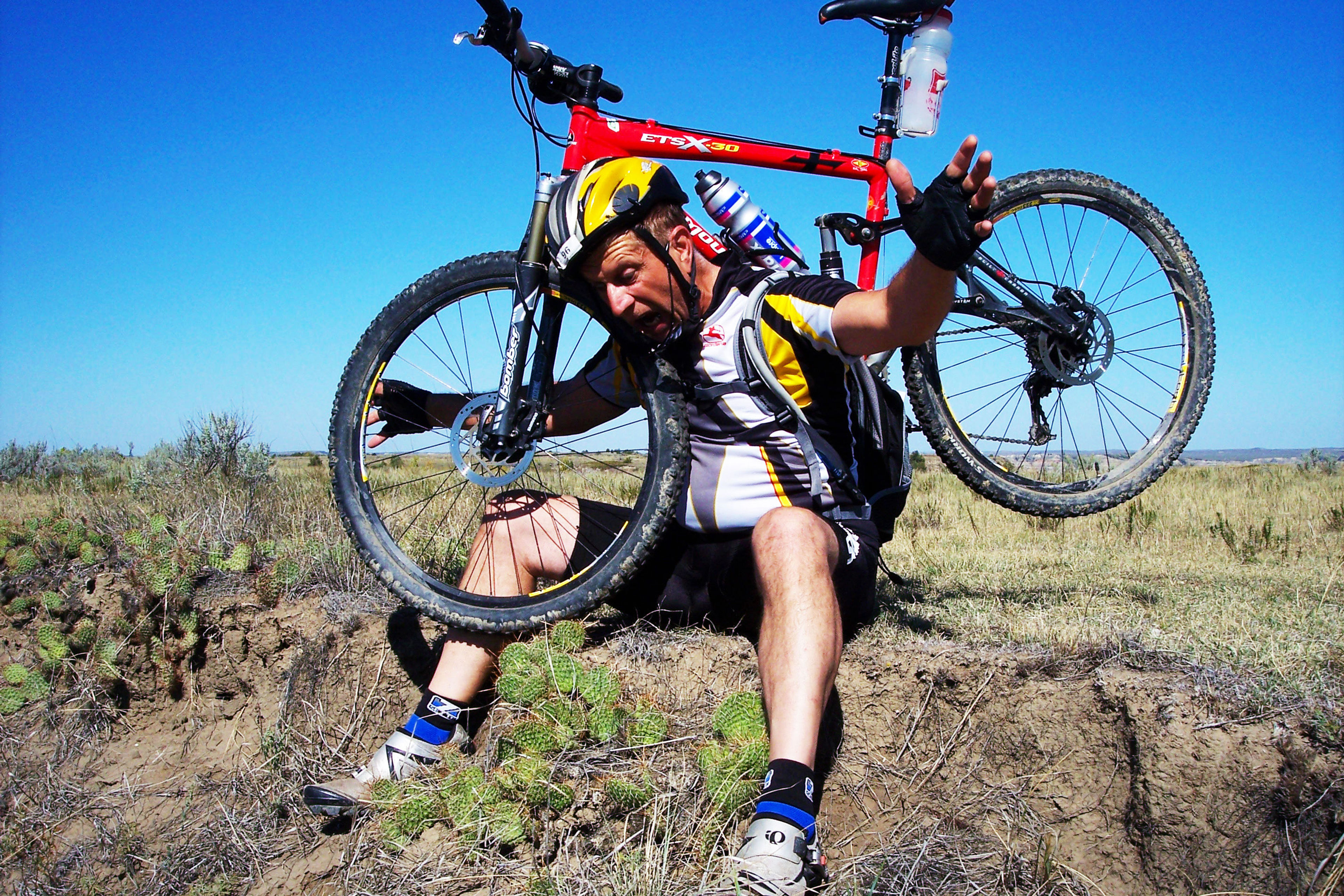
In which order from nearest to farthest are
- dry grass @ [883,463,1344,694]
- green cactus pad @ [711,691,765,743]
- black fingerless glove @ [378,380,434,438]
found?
green cactus pad @ [711,691,765,743] → dry grass @ [883,463,1344,694] → black fingerless glove @ [378,380,434,438]

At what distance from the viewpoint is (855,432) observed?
8.18 feet

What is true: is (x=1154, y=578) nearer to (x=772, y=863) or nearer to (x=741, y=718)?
(x=741, y=718)

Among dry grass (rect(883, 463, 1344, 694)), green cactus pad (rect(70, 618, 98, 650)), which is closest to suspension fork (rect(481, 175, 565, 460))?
dry grass (rect(883, 463, 1344, 694))

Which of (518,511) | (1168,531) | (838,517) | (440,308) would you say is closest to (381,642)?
(518,511)

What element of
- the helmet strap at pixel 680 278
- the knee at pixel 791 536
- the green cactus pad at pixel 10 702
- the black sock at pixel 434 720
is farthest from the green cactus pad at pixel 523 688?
the green cactus pad at pixel 10 702

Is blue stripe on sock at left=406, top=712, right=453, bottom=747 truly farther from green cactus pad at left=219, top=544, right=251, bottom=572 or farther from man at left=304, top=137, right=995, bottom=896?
green cactus pad at left=219, top=544, right=251, bottom=572

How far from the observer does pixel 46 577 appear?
376 centimetres

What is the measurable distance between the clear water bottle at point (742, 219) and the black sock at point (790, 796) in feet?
4.97

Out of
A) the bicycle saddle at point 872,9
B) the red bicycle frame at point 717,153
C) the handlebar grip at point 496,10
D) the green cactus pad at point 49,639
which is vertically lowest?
the green cactus pad at point 49,639

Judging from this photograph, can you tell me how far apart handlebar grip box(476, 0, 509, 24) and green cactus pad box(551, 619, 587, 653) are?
187cm

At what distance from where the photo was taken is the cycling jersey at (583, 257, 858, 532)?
91.4 inches

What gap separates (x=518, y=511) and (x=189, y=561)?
1.64 meters

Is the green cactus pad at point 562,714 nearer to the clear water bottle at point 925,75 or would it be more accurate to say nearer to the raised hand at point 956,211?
the raised hand at point 956,211

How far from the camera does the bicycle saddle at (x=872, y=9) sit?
9.71 ft
